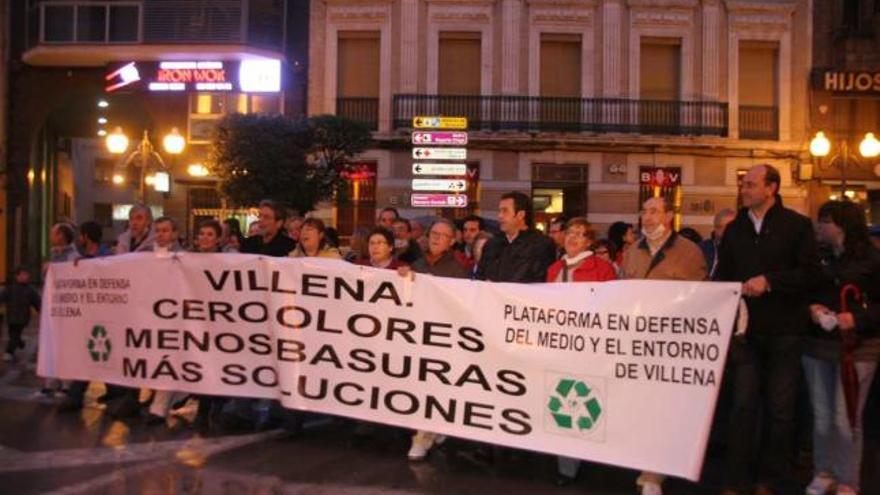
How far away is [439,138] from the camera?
17875mm

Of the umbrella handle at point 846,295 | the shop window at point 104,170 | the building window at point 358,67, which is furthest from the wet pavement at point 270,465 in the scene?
the shop window at point 104,170

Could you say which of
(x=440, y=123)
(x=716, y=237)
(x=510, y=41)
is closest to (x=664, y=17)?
(x=510, y=41)

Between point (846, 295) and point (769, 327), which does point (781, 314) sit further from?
point (846, 295)

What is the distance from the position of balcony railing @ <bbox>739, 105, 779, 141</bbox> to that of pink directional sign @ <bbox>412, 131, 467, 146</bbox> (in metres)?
12.1

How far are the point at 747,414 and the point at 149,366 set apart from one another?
5116mm

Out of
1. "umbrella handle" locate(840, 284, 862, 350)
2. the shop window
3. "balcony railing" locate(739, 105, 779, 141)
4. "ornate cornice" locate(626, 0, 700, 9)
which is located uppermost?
"ornate cornice" locate(626, 0, 700, 9)

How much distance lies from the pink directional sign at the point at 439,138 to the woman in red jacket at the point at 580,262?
1116cm

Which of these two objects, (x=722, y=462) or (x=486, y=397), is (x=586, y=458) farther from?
(x=722, y=462)

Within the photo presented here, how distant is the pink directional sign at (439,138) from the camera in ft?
58.5

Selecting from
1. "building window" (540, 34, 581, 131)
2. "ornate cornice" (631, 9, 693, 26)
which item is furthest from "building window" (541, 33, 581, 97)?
"ornate cornice" (631, 9, 693, 26)

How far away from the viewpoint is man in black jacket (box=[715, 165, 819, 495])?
19.5ft

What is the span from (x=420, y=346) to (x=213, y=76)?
815 inches

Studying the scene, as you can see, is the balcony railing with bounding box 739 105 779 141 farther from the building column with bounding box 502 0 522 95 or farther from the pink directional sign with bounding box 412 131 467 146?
the pink directional sign with bounding box 412 131 467 146

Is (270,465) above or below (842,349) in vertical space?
below
